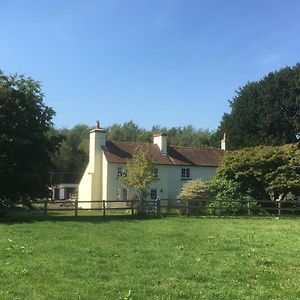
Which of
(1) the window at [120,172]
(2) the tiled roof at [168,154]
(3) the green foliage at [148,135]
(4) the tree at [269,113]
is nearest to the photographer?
(1) the window at [120,172]

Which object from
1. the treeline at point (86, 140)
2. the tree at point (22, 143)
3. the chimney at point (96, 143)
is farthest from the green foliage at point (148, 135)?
the tree at point (22, 143)

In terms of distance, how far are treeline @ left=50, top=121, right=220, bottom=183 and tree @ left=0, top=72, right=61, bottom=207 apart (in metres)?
36.7

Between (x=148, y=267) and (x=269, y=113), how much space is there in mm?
44732

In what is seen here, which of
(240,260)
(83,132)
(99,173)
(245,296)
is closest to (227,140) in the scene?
(99,173)

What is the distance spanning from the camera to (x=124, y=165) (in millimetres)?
49250

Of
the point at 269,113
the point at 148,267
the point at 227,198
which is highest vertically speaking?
the point at 269,113

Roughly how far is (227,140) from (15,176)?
32364 mm

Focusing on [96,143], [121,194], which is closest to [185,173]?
[121,194]

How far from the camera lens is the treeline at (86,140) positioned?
78.0m

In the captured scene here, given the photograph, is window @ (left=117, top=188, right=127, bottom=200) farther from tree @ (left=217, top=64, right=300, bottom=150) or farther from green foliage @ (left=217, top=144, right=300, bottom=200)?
tree @ (left=217, top=64, right=300, bottom=150)

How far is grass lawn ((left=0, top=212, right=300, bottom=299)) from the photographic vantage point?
8.98m

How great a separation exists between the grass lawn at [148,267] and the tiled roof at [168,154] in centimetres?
3186

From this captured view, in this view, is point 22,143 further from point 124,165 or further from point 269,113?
point 269,113

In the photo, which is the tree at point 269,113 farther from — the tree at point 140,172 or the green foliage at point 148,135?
the green foliage at point 148,135
